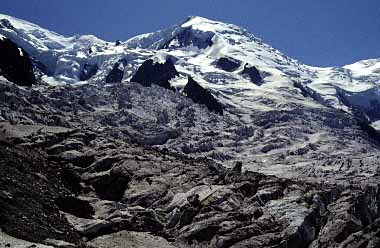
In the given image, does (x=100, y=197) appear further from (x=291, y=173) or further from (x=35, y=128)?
(x=291, y=173)

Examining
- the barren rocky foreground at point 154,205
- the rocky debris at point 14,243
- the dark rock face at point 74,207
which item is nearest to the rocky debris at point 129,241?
the barren rocky foreground at point 154,205

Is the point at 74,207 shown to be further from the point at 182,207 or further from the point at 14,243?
the point at 14,243

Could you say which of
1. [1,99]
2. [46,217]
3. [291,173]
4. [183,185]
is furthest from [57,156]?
[291,173]

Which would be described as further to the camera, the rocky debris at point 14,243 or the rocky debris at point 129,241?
the rocky debris at point 129,241

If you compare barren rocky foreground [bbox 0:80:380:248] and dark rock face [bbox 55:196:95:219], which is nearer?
barren rocky foreground [bbox 0:80:380:248]

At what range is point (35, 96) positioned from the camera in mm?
186125

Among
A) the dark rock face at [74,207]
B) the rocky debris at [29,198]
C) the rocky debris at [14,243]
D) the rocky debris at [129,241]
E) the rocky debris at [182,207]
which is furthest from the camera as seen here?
the dark rock face at [74,207]

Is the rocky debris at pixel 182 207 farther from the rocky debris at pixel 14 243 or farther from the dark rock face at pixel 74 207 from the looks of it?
the rocky debris at pixel 14 243

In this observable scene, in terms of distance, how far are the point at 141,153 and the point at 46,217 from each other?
36.4m

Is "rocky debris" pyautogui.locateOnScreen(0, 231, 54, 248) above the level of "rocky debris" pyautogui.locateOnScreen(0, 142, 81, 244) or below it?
below

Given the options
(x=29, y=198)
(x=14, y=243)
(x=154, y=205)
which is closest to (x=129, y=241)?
(x=29, y=198)

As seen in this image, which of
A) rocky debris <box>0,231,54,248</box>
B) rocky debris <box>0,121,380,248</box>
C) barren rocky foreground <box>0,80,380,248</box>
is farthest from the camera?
rocky debris <box>0,121,380,248</box>

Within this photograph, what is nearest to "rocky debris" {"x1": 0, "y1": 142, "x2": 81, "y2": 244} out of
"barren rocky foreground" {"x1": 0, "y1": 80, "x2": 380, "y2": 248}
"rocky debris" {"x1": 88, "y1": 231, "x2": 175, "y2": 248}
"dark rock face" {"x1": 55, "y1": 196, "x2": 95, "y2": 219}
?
"barren rocky foreground" {"x1": 0, "y1": 80, "x2": 380, "y2": 248}

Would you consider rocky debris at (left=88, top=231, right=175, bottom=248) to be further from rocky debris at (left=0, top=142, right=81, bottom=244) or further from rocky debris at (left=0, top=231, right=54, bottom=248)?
rocky debris at (left=0, top=231, right=54, bottom=248)
